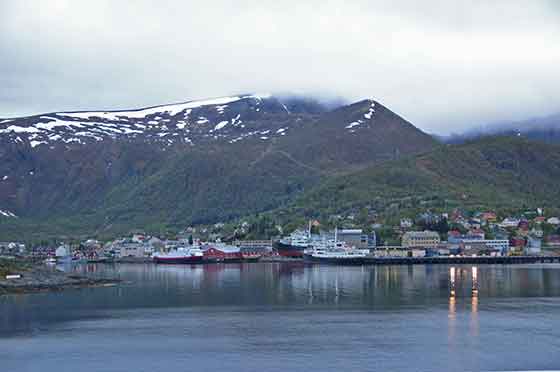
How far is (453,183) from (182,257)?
2160 inches

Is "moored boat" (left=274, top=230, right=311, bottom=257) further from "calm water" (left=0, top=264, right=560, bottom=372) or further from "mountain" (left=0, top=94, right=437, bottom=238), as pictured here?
"calm water" (left=0, top=264, right=560, bottom=372)

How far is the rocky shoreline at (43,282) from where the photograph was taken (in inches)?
1988

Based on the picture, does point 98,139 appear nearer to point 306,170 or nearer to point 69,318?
point 306,170

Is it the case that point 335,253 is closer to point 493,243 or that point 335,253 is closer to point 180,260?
point 180,260

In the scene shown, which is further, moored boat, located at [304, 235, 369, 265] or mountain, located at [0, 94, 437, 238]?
mountain, located at [0, 94, 437, 238]

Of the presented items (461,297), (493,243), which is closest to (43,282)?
(461,297)

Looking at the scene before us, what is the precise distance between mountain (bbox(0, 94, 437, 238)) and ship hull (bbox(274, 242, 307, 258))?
3658cm

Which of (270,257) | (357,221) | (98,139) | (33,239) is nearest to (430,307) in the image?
(270,257)

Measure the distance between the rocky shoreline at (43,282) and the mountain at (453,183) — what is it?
5986 centimetres

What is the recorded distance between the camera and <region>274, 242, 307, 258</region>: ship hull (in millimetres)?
98500

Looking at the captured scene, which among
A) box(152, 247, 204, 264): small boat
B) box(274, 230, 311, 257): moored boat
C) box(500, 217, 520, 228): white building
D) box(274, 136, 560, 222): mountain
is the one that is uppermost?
box(274, 136, 560, 222): mountain

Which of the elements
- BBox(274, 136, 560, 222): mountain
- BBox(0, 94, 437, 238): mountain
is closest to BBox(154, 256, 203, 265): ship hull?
BBox(274, 136, 560, 222): mountain

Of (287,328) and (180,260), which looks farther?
(180,260)

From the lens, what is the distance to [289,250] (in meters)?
99.9
